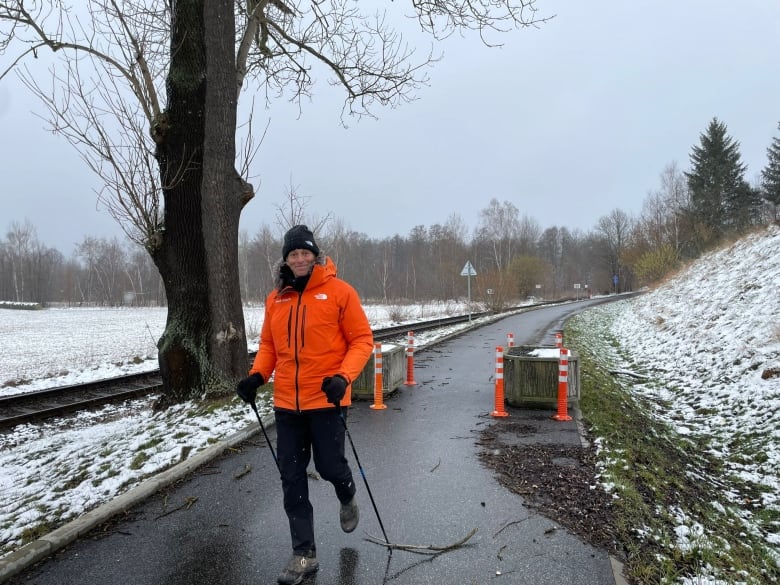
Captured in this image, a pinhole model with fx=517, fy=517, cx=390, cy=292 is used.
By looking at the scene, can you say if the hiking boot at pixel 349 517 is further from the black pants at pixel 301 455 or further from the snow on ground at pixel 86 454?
the snow on ground at pixel 86 454

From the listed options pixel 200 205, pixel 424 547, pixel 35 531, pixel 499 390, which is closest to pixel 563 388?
pixel 499 390

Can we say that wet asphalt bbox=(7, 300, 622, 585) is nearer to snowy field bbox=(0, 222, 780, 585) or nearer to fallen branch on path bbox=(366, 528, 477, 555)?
fallen branch on path bbox=(366, 528, 477, 555)

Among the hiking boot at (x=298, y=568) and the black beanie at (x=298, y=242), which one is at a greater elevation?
the black beanie at (x=298, y=242)

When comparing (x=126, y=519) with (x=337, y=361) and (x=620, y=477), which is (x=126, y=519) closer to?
(x=337, y=361)

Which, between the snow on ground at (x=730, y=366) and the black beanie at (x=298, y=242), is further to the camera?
the snow on ground at (x=730, y=366)

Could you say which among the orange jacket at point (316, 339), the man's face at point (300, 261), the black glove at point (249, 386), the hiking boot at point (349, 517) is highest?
the man's face at point (300, 261)

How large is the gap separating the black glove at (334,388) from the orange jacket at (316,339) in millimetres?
102

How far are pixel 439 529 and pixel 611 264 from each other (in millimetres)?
92236

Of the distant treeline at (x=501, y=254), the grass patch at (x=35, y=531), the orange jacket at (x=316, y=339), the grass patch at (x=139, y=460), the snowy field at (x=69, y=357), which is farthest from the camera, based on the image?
the distant treeline at (x=501, y=254)

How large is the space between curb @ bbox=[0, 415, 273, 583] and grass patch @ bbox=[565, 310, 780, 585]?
394cm

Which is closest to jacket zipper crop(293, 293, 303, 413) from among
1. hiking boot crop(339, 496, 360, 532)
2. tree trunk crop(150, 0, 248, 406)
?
hiking boot crop(339, 496, 360, 532)

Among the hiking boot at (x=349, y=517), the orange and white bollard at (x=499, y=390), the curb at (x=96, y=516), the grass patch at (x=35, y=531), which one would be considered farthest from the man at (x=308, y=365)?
the orange and white bollard at (x=499, y=390)

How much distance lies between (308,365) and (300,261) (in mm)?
677

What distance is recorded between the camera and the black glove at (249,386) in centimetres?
350
